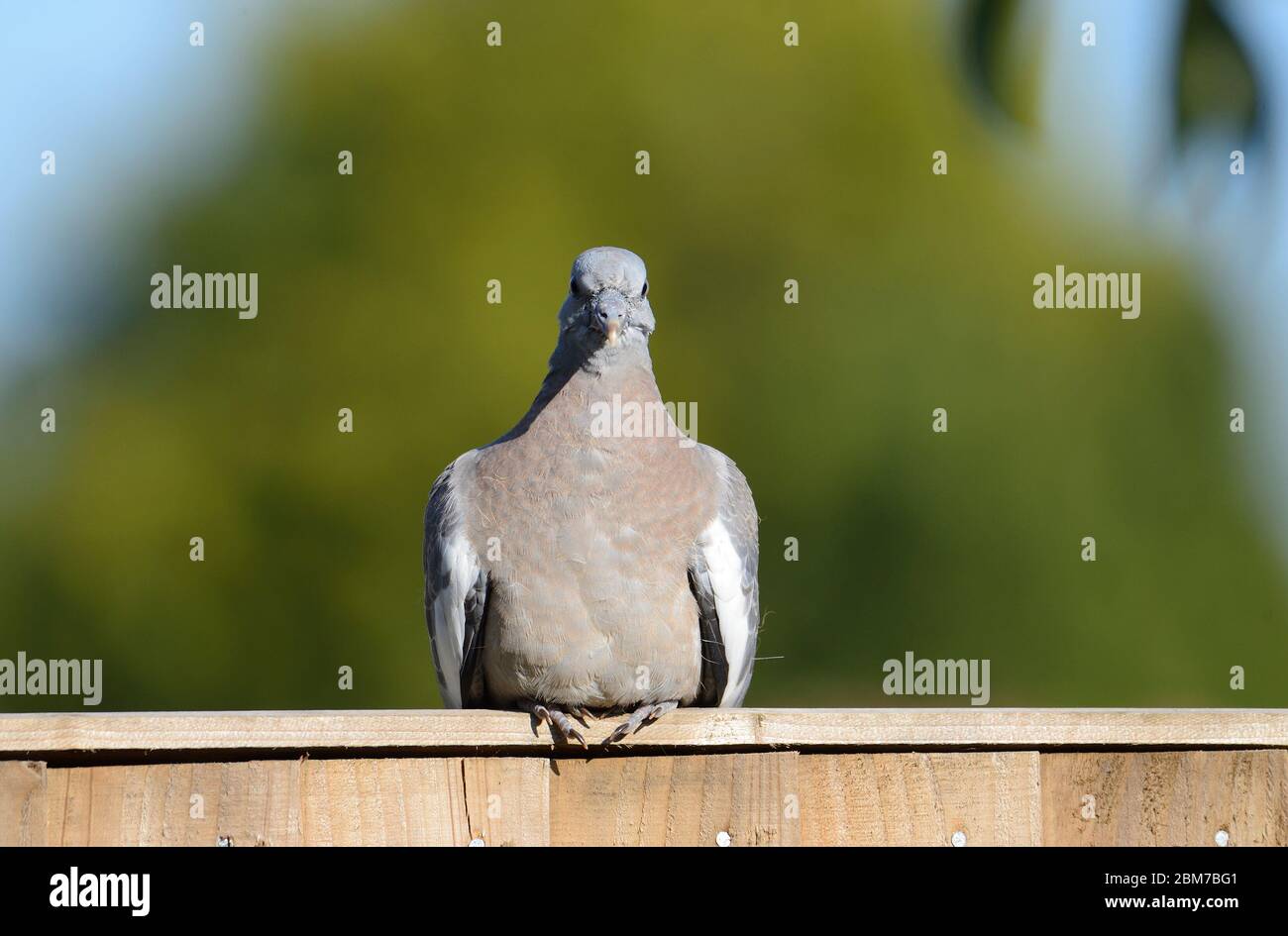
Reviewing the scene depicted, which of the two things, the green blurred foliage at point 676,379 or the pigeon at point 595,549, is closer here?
the pigeon at point 595,549

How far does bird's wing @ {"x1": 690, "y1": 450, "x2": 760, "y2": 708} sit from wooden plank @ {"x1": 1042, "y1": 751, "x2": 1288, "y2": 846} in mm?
1599

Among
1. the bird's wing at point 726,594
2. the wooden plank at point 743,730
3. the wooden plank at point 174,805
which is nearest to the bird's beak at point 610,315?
the bird's wing at point 726,594

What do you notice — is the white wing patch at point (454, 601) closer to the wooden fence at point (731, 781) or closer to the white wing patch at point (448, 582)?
the white wing patch at point (448, 582)

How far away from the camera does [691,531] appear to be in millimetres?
5633

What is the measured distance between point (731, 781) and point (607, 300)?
2085mm

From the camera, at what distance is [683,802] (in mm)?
4211

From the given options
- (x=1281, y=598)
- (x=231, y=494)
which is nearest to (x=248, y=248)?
(x=231, y=494)

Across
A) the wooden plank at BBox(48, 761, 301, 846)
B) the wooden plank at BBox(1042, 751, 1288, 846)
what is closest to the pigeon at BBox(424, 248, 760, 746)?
the wooden plank at BBox(48, 761, 301, 846)

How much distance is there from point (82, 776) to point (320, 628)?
10713 mm

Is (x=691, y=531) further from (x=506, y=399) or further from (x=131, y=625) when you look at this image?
(x=131, y=625)

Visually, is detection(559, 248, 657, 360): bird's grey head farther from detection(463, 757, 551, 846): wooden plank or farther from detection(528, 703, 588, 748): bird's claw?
detection(463, 757, 551, 846): wooden plank

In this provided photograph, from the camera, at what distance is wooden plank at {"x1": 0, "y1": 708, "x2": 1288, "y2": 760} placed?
4.08m

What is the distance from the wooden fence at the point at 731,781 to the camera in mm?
4102

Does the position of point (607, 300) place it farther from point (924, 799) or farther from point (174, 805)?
point (174, 805)
